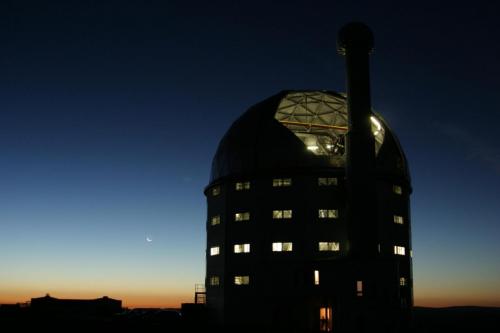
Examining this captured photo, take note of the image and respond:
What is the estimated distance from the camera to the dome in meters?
45.1

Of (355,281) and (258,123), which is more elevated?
(258,123)

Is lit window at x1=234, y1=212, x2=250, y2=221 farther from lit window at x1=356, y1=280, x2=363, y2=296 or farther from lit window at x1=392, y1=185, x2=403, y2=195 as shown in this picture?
lit window at x1=392, y1=185, x2=403, y2=195

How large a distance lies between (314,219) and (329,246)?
253 centimetres

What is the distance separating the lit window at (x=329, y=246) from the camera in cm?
4306

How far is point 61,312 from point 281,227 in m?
29.3

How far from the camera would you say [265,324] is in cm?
4278

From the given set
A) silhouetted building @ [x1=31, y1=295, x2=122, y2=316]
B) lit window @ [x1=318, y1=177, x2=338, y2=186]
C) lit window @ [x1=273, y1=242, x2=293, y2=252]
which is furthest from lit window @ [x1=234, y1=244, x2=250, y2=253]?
silhouetted building @ [x1=31, y1=295, x2=122, y2=316]

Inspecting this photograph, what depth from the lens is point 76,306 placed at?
61.0 m

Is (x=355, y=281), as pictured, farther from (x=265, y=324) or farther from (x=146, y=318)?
(x=146, y=318)

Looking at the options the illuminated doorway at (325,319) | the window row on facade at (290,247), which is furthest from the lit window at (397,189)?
the illuminated doorway at (325,319)

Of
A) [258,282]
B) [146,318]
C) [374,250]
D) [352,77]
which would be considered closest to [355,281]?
[374,250]

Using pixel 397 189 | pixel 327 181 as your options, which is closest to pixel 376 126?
pixel 397 189

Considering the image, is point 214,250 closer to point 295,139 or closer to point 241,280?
point 241,280

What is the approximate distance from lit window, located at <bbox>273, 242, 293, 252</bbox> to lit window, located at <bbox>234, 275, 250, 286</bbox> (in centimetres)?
349
